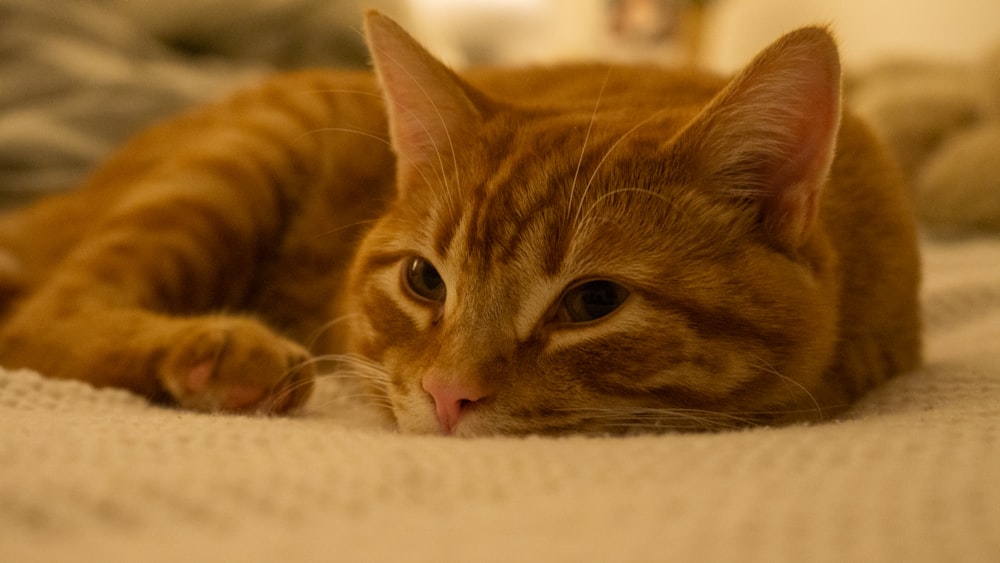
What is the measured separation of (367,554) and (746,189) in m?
0.80

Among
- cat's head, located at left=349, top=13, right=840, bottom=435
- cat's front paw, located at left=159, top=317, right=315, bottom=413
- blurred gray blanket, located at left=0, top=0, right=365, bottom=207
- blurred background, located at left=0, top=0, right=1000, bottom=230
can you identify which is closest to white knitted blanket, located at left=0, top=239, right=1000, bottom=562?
cat's head, located at left=349, top=13, right=840, bottom=435

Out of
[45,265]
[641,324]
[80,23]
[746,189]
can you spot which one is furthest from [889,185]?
[80,23]

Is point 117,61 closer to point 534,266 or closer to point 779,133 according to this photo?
point 534,266

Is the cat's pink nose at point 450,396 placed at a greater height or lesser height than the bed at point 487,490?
lesser

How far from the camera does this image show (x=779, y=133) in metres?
1.16

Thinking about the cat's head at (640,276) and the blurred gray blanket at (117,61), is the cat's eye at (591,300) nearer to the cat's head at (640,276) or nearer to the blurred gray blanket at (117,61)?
the cat's head at (640,276)

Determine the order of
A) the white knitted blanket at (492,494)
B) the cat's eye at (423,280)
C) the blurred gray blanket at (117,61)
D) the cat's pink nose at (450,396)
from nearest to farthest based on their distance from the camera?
the white knitted blanket at (492,494) → the cat's pink nose at (450,396) → the cat's eye at (423,280) → the blurred gray blanket at (117,61)

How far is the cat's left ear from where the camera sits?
1099mm

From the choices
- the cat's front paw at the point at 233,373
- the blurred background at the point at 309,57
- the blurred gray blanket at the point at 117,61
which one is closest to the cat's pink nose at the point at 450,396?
the cat's front paw at the point at 233,373

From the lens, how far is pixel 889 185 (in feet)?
5.08

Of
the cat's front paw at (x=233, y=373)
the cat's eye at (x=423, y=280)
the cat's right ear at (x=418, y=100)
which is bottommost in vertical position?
the cat's front paw at (x=233, y=373)

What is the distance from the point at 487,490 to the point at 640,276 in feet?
1.41

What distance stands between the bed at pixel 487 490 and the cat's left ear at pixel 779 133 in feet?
1.06

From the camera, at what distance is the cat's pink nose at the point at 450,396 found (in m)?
1.04
